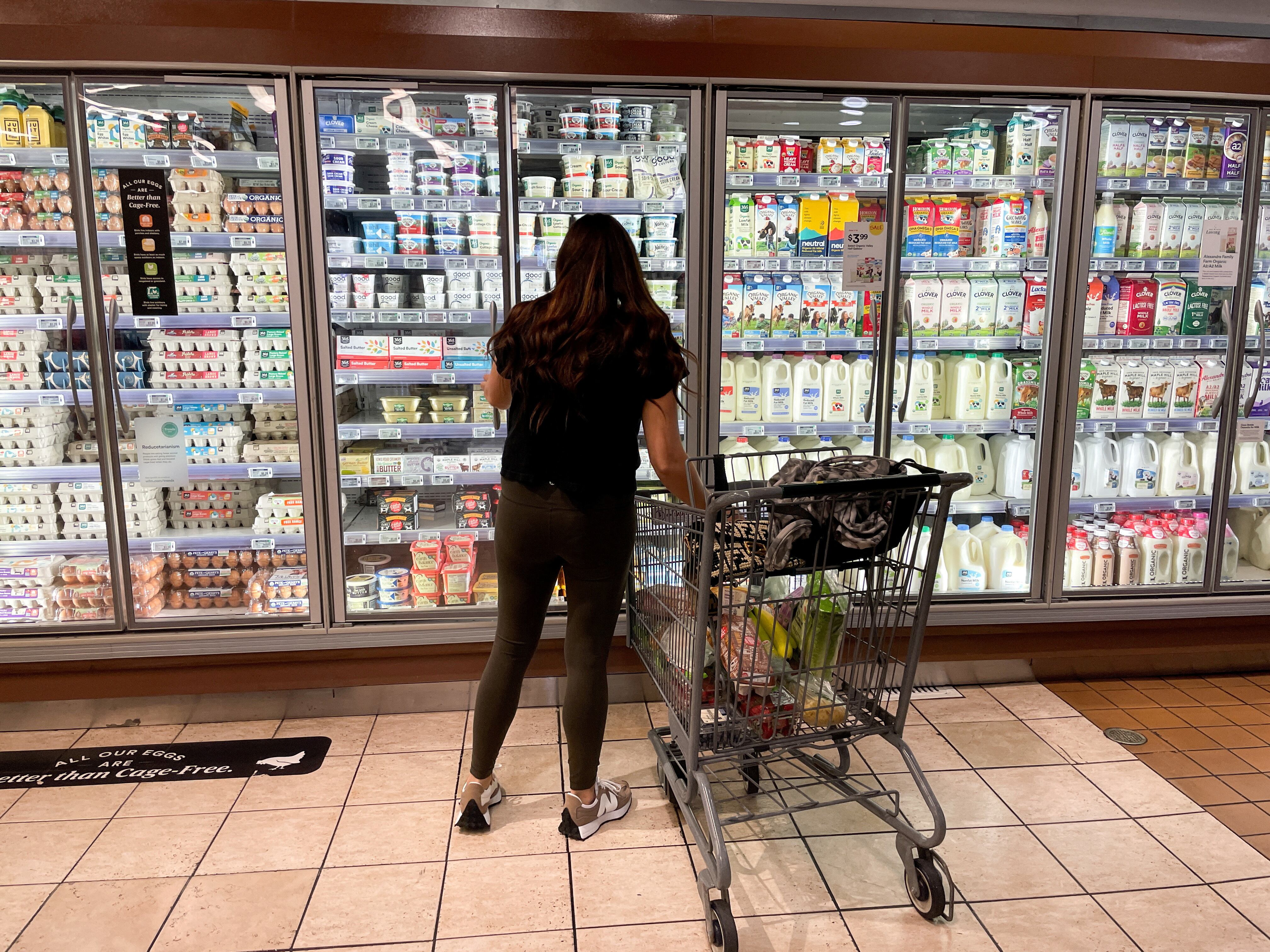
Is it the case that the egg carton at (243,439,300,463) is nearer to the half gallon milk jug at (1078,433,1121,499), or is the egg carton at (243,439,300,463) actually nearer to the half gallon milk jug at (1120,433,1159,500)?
the half gallon milk jug at (1078,433,1121,499)

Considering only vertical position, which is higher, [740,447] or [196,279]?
[196,279]

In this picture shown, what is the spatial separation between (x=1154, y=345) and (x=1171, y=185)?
621mm

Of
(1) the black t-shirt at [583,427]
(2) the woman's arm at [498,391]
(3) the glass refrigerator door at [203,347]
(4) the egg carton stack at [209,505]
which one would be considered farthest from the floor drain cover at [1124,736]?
(4) the egg carton stack at [209,505]

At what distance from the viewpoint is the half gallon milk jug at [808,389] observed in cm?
354

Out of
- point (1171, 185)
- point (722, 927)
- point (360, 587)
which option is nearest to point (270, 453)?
point (360, 587)

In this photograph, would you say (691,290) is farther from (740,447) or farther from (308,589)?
(308,589)

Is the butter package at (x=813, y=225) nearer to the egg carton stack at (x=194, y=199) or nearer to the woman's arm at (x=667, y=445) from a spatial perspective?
the woman's arm at (x=667, y=445)

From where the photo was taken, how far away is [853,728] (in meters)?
2.19

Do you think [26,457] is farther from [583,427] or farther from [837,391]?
[837,391]

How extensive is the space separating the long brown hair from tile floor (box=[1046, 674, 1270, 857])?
2.16 meters

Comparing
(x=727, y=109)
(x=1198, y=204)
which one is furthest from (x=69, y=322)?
(x=1198, y=204)

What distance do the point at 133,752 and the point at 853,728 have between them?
245 centimetres

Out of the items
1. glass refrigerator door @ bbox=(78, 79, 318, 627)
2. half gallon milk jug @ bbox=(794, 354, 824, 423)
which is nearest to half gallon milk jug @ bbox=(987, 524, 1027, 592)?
half gallon milk jug @ bbox=(794, 354, 824, 423)

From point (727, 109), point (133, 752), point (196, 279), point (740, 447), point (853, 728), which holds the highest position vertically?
point (727, 109)
